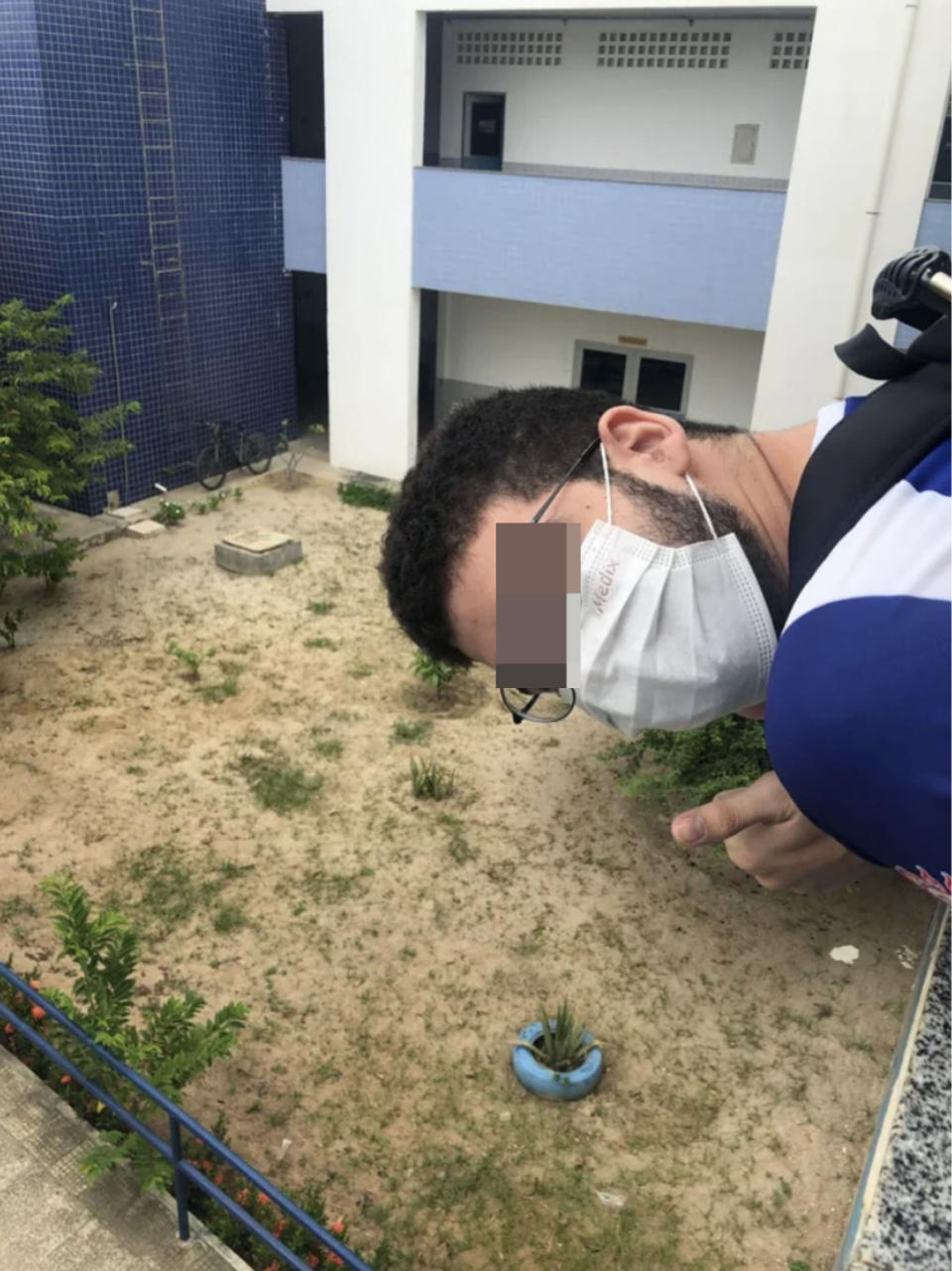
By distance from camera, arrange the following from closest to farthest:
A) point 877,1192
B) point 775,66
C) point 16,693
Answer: point 877,1192
point 16,693
point 775,66

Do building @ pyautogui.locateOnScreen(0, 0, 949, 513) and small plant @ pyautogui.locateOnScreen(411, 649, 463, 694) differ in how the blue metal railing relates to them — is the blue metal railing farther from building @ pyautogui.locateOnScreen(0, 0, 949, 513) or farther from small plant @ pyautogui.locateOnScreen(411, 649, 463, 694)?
building @ pyautogui.locateOnScreen(0, 0, 949, 513)

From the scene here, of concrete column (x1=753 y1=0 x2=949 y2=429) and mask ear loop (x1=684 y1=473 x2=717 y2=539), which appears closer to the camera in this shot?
mask ear loop (x1=684 y1=473 x2=717 y2=539)

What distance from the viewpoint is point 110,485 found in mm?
10891

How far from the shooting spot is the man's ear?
1490 millimetres

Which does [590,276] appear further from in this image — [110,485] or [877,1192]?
[877,1192]

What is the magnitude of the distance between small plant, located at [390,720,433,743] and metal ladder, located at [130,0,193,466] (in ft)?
19.3

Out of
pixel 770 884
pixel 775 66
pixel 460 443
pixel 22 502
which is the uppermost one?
pixel 775 66

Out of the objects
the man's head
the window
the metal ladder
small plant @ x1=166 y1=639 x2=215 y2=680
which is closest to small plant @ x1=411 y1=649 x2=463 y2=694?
small plant @ x1=166 y1=639 x2=215 y2=680

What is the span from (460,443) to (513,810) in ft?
16.8

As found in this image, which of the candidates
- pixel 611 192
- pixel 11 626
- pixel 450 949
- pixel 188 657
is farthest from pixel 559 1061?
pixel 611 192

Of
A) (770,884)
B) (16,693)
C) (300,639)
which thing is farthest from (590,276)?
(770,884)

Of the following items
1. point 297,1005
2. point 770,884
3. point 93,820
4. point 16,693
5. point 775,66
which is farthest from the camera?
point 775,66

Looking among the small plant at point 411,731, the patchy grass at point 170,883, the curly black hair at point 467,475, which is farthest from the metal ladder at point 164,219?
the curly black hair at point 467,475

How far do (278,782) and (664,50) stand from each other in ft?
27.9
